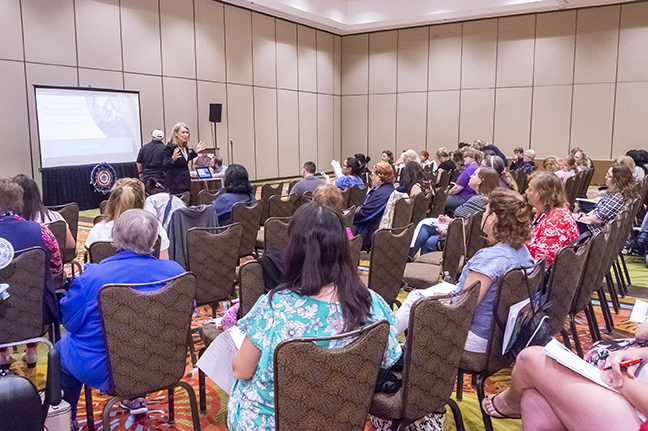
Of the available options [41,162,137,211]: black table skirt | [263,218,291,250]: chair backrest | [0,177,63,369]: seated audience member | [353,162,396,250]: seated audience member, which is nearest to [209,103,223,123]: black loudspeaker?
[41,162,137,211]: black table skirt

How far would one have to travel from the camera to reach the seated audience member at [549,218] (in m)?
3.71

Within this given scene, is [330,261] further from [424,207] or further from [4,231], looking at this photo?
[424,207]

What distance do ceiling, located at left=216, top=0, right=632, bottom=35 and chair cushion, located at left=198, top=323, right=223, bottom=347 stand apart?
39.8 feet

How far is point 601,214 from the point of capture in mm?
5203

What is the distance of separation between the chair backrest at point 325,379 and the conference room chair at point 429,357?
0.25 m

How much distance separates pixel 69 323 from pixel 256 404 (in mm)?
1026

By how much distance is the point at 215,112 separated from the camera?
1296 centimetres

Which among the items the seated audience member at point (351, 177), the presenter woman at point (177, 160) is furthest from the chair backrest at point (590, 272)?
the presenter woman at point (177, 160)

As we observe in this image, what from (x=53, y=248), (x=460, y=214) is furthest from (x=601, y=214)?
(x=53, y=248)

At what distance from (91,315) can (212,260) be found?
1.44m

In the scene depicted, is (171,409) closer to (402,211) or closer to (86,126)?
(402,211)

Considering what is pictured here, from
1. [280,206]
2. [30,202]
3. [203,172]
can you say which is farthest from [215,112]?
[30,202]

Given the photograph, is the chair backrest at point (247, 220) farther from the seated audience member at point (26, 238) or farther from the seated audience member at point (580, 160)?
the seated audience member at point (580, 160)

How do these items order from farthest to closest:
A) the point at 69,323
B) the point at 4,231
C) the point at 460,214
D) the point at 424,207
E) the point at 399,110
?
the point at 399,110, the point at 424,207, the point at 460,214, the point at 4,231, the point at 69,323
